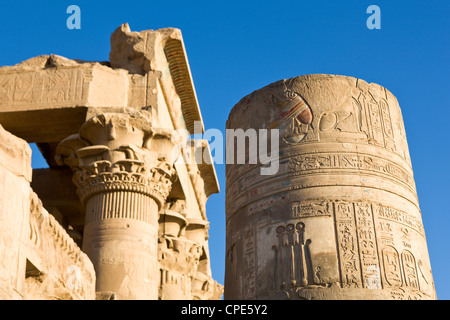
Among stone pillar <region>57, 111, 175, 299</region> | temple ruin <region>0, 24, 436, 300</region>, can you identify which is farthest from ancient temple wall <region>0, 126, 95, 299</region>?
stone pillar <region>57, 111, 175, 299</region>

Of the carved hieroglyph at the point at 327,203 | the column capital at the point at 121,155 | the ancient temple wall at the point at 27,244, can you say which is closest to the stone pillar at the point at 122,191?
the column capital at the point at 121,155

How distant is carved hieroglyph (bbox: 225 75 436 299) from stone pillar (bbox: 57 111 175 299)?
143 cm

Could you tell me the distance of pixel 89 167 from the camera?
10.6 meters

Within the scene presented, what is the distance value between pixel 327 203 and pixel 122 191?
3.04m

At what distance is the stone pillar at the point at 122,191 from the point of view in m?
10.0

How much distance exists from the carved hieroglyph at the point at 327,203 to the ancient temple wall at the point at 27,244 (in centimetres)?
328

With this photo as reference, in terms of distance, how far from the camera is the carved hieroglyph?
1011cm

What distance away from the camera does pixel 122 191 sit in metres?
10.5

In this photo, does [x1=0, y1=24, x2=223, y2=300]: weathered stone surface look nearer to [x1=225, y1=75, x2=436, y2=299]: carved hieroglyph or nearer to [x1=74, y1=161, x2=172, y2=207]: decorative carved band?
[x1=74, y1=161, x2=172, y2=207]: decorative carved band

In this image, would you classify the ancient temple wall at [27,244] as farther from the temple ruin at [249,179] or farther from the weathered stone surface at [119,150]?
the temple ruin at [249,179]

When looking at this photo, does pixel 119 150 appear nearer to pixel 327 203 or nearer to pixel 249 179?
pixel 249 179

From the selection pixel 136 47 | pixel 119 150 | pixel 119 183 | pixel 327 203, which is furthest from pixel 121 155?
pixel 327 203

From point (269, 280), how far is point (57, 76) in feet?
16.3
